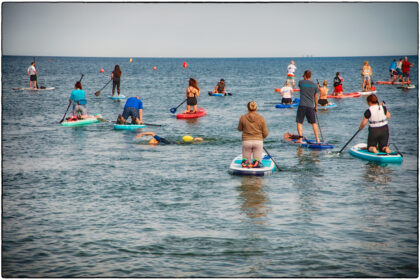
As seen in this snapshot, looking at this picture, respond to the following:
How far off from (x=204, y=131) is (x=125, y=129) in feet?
10.4

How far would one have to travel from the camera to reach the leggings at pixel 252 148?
1282cm

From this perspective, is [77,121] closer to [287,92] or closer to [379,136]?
[287,92]

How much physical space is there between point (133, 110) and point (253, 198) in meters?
10.4

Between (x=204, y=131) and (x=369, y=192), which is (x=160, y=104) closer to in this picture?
(x=204, y=131)

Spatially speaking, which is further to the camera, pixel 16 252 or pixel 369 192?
pixel 369 192

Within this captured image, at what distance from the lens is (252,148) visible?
1299cm

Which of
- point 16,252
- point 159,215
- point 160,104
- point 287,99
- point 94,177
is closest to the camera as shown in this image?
point 16,252

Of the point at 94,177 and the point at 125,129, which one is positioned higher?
the point at 125,129

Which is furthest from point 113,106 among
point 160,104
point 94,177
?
point 94,177

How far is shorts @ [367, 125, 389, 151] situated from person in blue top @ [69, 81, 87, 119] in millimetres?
11720

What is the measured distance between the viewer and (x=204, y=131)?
2134cm

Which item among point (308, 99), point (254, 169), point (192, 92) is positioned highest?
point (192, 92)

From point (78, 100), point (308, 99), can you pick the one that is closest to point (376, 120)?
point (308, 99)

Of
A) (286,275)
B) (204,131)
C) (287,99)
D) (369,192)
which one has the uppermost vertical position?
(287,99)
